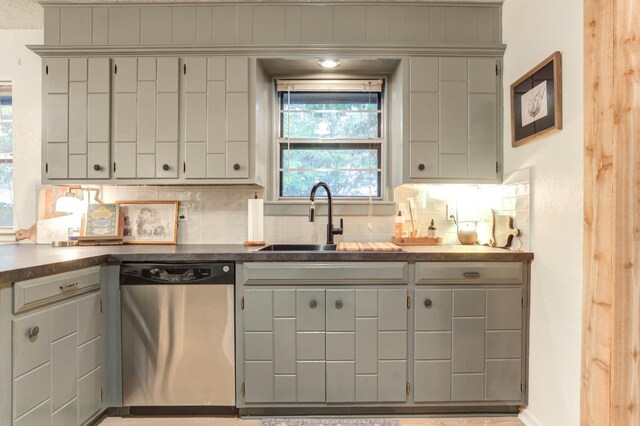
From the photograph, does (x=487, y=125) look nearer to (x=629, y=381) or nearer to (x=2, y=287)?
(x=629, y=381)

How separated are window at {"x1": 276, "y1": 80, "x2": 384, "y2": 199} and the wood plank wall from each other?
1412 millimetres

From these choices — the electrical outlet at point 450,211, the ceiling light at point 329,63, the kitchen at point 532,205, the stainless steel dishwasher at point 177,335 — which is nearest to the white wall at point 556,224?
the kitchen at point 532,205

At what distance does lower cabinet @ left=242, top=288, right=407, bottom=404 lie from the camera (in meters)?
1.87

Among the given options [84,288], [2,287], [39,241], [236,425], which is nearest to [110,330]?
[84,288]

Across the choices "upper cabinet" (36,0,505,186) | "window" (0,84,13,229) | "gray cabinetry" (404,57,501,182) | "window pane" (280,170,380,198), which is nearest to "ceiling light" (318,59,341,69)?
"upper cabinet" (36,0,505,186)

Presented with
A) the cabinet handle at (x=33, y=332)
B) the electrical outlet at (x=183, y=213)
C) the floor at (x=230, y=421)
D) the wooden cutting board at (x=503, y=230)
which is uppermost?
the electrical outlet at (x=183, y=213)

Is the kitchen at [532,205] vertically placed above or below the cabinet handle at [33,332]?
A: above

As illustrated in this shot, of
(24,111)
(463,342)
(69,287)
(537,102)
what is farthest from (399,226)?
(24,111)

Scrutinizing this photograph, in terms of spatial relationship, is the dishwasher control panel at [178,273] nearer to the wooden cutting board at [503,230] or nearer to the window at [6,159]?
the window at [6,159]

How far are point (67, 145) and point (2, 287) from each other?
1.22 m

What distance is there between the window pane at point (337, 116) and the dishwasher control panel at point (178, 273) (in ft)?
4.04

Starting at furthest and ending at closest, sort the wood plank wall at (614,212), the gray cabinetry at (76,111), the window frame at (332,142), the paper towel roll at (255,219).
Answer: the window frame at (332,142)
the paper towel roll at (255,219)
the gray cabinetry at (76,111)
the wood plank wall at (614,212)

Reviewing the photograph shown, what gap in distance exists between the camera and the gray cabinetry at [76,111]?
2184 mm

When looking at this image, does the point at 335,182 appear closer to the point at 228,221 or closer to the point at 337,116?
the point at 337,116
